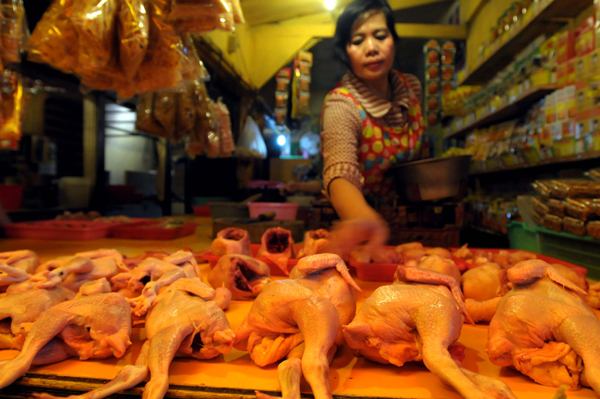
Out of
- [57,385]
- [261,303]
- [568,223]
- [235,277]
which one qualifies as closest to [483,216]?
[568,223]

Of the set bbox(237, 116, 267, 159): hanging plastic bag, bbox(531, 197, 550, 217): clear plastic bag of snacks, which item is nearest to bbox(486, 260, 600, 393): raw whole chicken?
bbox(531, 197, 550, 217): clear plastic bag of snacks

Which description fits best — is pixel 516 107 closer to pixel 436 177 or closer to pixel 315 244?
pixel 436 177

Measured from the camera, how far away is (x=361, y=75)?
6.64 ft

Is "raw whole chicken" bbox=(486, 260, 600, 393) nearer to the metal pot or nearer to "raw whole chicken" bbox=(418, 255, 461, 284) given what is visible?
"raw whole chicken" bbox=(418, 255, 461, 284)

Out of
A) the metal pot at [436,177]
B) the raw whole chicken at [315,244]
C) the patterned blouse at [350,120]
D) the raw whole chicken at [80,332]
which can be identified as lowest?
the raw whole chicken at [80,332]

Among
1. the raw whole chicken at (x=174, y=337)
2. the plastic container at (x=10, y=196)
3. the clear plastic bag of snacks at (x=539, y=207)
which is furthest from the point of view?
the plastic container at (x=10, y=196)

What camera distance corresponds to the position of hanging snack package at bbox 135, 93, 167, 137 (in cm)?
253

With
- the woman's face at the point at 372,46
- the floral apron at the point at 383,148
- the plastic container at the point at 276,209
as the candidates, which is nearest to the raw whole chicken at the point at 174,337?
the floral apron at the point at 383,148

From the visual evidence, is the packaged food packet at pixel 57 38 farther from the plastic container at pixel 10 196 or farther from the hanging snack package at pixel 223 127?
the hanging snack package at pixel 223 127

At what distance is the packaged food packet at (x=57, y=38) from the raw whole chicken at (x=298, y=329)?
133cm

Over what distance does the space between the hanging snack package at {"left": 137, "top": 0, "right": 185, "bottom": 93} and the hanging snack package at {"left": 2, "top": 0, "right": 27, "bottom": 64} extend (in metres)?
0.45

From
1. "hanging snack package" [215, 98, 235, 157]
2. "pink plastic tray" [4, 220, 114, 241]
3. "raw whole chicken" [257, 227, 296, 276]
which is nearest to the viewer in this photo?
"raw whole chicken" [257, 227, 296, 276]

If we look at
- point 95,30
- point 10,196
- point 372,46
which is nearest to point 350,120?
point 372,46

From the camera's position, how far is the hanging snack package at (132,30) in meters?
1.34
